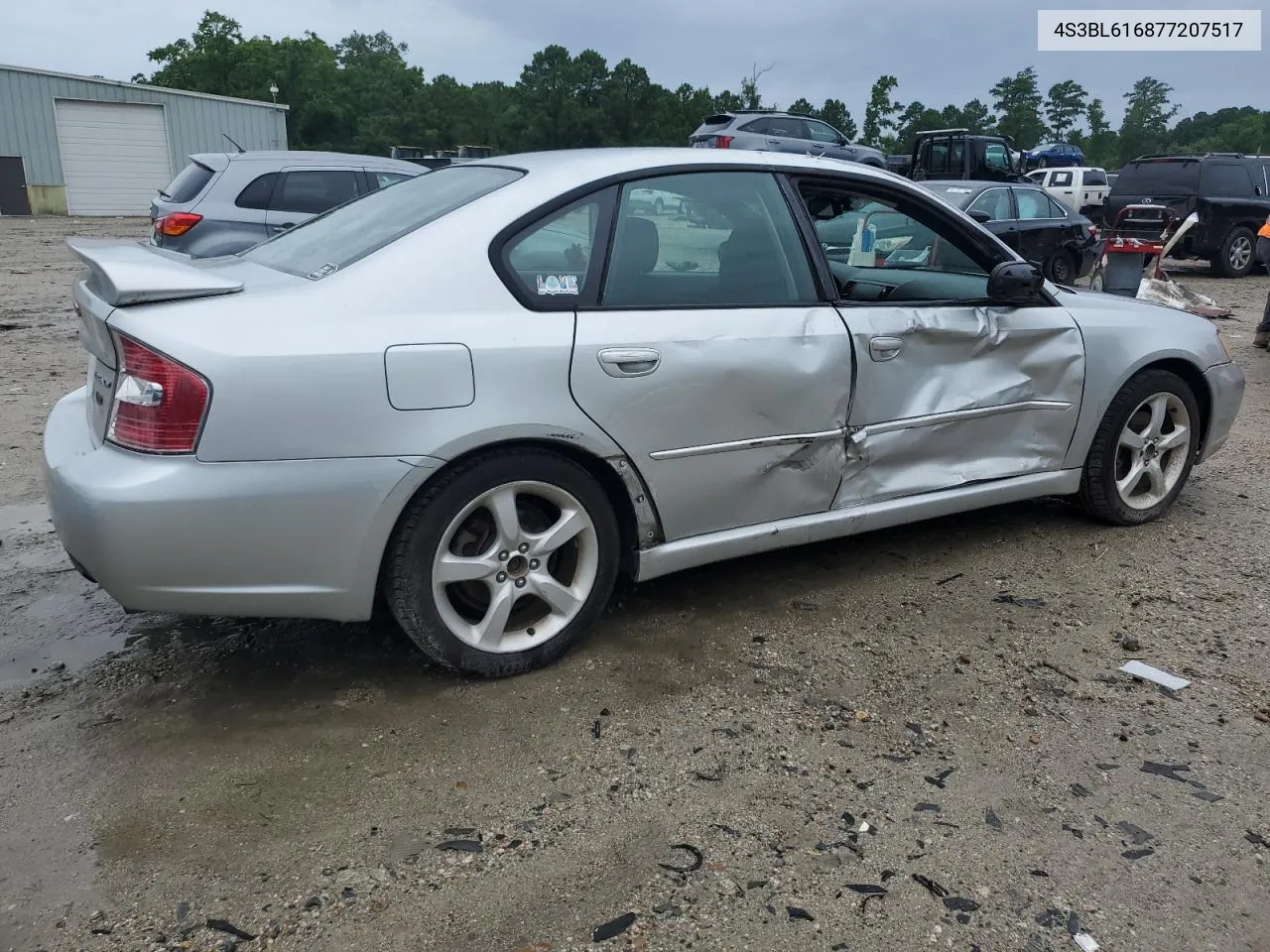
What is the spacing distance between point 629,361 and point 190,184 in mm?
7570

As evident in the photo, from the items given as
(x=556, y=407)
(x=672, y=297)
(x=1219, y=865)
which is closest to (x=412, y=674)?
(x=556, y=407)

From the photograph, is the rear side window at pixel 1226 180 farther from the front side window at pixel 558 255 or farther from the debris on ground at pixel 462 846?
the debris on ground at pixel 462 846

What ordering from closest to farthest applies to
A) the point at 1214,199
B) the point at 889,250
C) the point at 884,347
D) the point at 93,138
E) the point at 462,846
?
1. the point at 462,846
2. the point at 884,347
3. the point at 889,250
4. the point at 1214,199
5. the point at 93,138

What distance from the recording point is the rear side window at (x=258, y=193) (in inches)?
351

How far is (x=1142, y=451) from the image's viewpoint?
4.46 metres

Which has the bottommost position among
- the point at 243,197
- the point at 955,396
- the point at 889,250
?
the point at 955,396

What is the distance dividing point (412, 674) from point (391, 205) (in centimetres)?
157

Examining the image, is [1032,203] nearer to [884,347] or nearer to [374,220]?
[884,347]

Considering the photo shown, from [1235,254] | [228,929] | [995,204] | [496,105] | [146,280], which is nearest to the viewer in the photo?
[228,929]

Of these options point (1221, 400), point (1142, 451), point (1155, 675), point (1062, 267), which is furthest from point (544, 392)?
point (1062, 267)

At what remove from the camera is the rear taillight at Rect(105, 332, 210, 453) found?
254 centimetres

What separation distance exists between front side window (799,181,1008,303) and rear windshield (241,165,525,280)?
1196 mm

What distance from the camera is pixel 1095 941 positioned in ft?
6.93

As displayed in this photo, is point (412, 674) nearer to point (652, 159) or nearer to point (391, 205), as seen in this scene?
point (391, 205)
